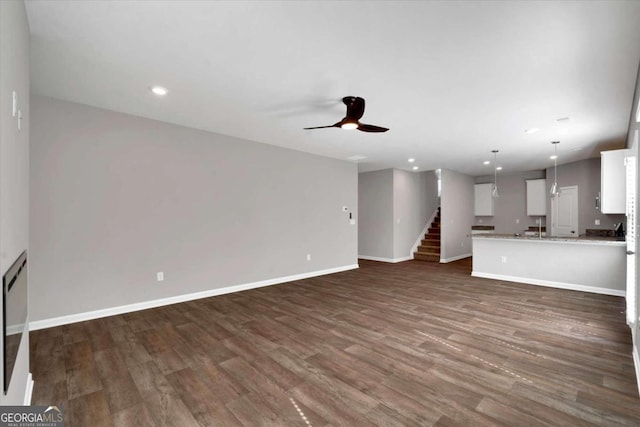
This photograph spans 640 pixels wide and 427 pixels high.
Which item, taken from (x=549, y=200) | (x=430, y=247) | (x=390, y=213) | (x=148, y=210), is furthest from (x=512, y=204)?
(x=148, y=210)

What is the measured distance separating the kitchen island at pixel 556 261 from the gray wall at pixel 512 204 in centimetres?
377

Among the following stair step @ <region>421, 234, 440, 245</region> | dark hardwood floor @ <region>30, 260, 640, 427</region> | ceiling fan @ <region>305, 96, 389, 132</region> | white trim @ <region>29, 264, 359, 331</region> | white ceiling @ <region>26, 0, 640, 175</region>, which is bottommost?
dark hardwood floor @ <region>30, 260, 640, 427</region>

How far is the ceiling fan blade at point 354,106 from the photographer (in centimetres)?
335

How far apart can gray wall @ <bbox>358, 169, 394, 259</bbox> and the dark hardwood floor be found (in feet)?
13.3

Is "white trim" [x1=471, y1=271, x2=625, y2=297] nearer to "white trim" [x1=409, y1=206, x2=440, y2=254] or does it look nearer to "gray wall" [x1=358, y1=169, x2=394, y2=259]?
"gray wall" [x1=358, y1=169, x2=394, y2=259]

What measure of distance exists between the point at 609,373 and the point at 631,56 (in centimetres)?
273

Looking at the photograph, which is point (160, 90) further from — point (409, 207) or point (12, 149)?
point (409, 207)

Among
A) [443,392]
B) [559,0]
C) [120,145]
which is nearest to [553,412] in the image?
[443,392]

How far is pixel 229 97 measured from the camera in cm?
349

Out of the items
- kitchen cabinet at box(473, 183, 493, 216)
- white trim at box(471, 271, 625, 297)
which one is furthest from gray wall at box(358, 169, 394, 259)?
kitchen cabinet at box(473, 183, 493, 216)

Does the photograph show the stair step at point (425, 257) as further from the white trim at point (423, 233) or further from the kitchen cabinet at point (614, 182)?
the kitchen cabinet at point (614, 182)

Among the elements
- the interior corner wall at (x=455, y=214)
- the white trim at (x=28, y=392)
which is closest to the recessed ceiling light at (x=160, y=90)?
the white trim at (x=28, y=392)

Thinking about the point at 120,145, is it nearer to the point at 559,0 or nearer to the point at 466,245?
the point at 559,0

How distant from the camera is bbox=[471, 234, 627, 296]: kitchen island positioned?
4.95 metres
